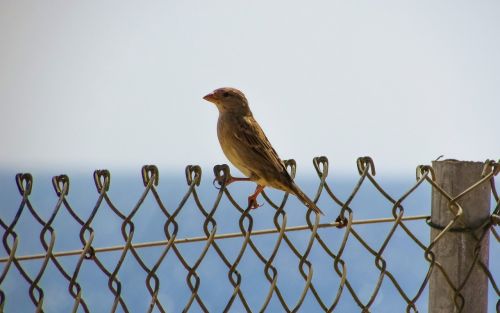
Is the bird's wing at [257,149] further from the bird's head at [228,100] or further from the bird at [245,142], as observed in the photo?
the bird's head at [228,100]

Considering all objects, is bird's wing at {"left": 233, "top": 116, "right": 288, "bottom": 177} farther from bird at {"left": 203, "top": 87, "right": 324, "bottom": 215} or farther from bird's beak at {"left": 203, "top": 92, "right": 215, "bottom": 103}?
bird's beak at {"left": 203, "top": 92, "right": 215, "bottom": 103}

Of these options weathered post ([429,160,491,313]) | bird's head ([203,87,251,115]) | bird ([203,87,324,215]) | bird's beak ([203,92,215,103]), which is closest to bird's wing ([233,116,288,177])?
bird ([203,87,324,215])

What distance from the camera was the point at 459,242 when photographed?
2.97m

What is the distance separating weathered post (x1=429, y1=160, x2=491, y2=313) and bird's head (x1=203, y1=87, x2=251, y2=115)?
2.45 m

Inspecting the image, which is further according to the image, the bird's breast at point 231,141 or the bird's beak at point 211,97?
the bird's beak at point 211,97

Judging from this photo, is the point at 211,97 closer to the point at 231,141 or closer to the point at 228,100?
the point at 228,100

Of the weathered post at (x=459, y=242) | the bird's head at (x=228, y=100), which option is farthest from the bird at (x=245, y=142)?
the weathered post at (x=459, y=242)

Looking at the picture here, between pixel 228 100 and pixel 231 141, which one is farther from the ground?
pixel 228 100

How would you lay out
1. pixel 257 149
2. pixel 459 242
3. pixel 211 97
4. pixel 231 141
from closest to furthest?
pixel 459 242 → pixel 257 149 → pixel 231 141 → pixel 211 97

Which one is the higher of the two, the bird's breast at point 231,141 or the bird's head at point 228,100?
the bird's head at point 228,100

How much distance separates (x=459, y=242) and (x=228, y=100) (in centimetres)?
261

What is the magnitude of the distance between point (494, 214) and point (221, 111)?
2.61 metres

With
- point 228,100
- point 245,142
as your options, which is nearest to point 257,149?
point 245,142

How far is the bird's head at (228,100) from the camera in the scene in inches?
205
